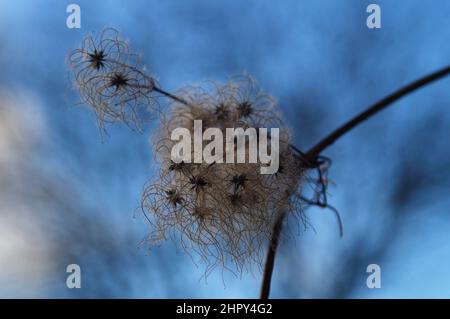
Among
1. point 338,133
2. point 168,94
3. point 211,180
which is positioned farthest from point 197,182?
point 338,133

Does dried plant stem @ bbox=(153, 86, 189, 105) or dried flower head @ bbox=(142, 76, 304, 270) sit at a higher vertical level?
dried plant stem @ bbox=(153, 86, 189, 105)

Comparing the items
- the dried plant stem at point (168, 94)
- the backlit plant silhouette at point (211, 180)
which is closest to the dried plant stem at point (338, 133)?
the backlit plant silhouette at point (211, 180)

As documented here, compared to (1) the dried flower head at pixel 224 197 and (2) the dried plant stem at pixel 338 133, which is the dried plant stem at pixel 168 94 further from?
(2) the dried plant stem at pixel 338 133

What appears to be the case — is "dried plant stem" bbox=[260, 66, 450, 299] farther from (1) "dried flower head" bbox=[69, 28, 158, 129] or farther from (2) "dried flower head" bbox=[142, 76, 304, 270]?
(1) "dried flower head" bbox=[69, 28, 158, 129]

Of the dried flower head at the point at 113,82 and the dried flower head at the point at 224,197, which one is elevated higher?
the dried flower head at the point at 113,82

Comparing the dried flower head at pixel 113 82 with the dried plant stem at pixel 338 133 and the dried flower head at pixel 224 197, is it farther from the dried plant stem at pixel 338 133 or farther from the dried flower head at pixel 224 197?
the dried plant stem at pixel 338 133

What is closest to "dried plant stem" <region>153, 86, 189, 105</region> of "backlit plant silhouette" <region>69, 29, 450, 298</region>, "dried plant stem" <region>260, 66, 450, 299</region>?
"backlit plant silhouette" <region>69, 29, 450, 298</region>
